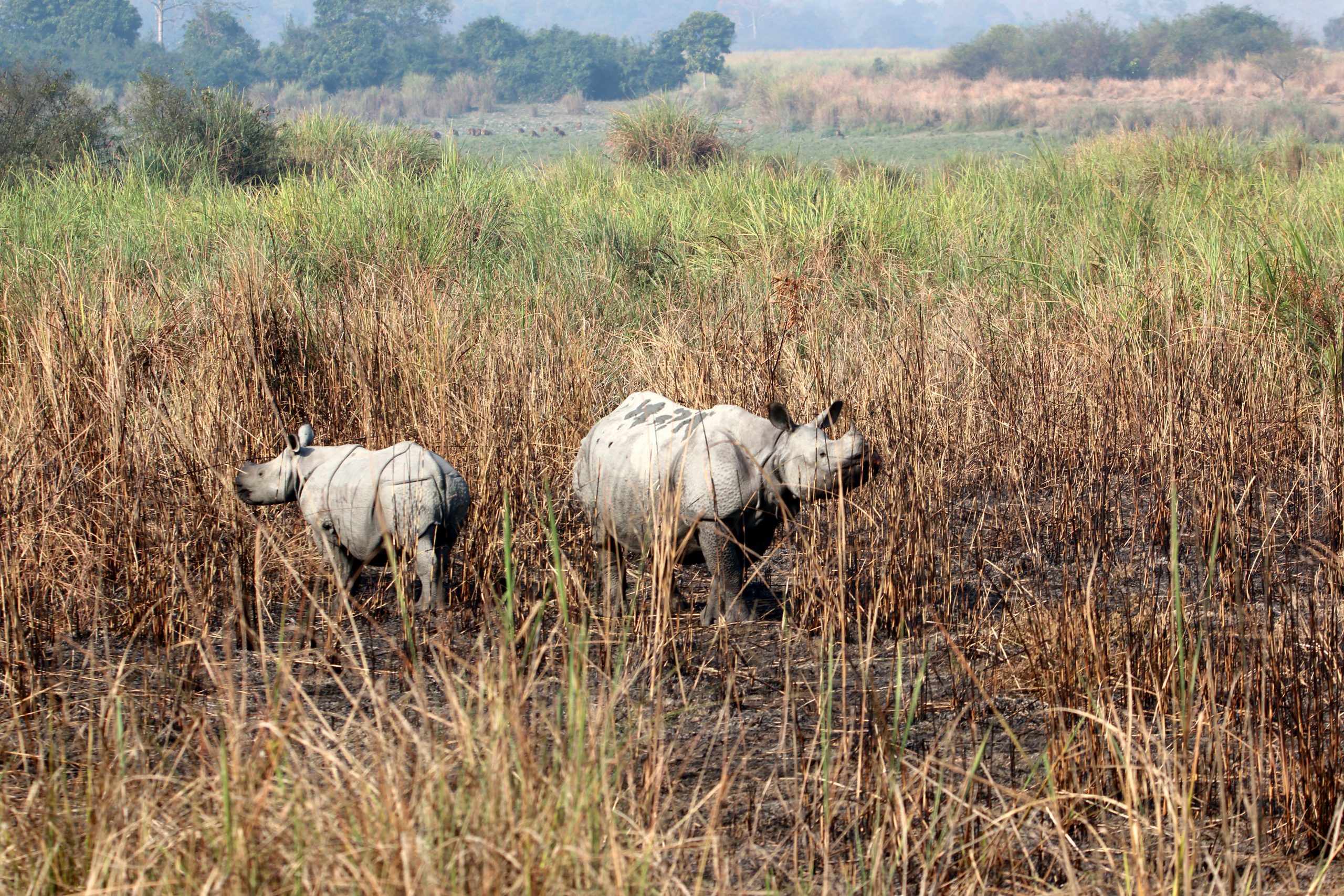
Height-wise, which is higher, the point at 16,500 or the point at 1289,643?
the point at 16,500

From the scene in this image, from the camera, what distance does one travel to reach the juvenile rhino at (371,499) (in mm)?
3266

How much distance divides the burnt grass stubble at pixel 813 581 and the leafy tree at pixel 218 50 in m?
55.4

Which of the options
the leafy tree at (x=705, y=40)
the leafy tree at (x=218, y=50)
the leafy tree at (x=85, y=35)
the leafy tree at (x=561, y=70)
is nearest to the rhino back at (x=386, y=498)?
the leafy tree at (x=561, y=70)

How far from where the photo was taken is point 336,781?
1820mm

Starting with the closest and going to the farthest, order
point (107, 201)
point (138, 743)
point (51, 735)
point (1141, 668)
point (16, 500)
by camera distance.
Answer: point (138, 743), point (51, 735), point (1141, 668), point (16, 500), point (107, 201)

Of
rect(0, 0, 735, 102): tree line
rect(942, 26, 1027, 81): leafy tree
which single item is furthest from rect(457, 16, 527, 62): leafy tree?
rect(942, 26, 1027, 81): leafy tree

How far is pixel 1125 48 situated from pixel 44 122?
46.3 metres

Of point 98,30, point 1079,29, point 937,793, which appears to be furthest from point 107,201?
point 98,30

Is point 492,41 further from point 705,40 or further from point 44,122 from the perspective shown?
point 44,122

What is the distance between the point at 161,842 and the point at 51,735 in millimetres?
423

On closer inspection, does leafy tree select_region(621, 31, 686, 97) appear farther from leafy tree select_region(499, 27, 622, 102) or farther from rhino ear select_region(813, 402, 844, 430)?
rhino ear select_region(813, 402, 844, 430)

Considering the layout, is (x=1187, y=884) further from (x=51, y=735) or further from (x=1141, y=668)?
(x=51, y=735)

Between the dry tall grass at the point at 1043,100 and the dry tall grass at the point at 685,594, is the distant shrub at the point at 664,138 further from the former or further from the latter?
the dry tall grass at the point at 1043,100

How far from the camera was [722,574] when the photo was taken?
329 centimetres
